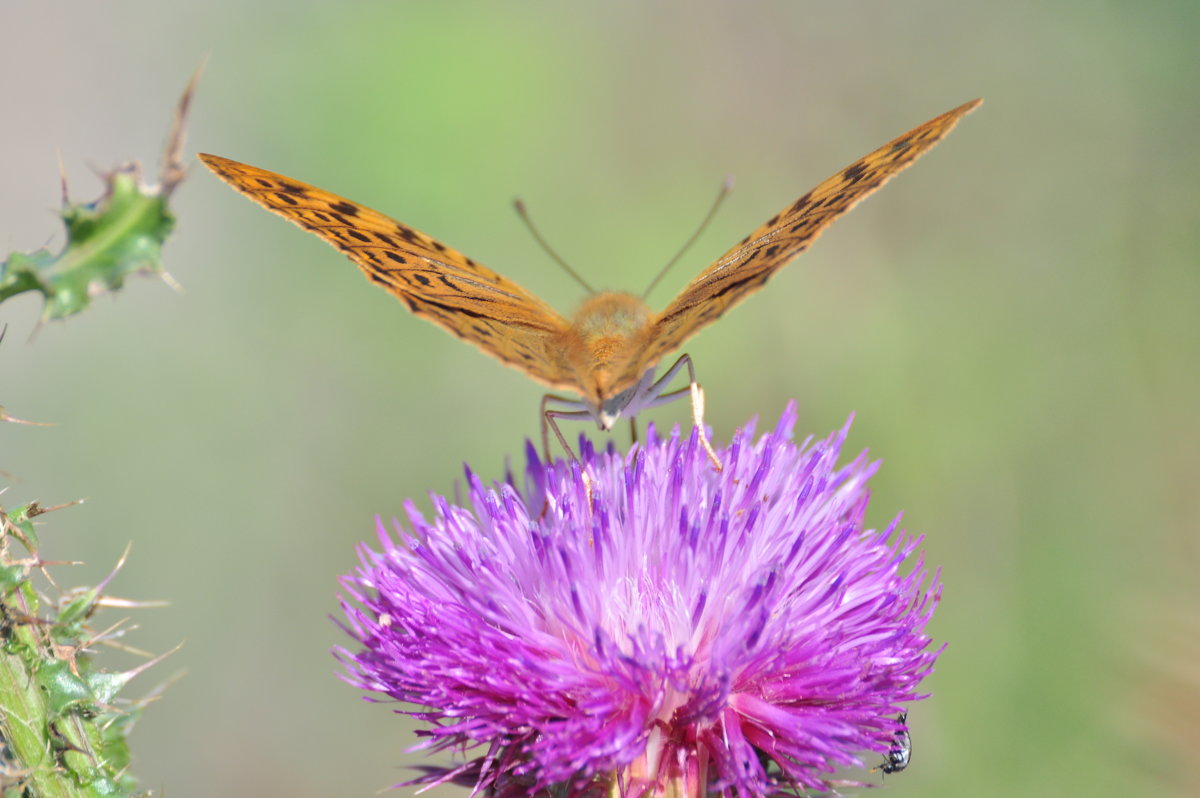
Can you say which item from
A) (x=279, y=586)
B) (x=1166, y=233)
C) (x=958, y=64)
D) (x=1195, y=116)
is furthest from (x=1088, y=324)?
(x=279, y=586)

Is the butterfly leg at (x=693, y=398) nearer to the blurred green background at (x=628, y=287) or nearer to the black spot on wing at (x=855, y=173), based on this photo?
the black spot on wing at (x=855, y=173)

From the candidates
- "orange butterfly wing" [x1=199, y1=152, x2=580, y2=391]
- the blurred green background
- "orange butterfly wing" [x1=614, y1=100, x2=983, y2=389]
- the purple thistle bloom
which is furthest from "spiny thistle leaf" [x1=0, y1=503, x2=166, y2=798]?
the blurred green background

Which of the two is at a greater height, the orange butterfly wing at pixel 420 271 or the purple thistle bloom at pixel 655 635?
the orange butterfly wing at pixel 420 271

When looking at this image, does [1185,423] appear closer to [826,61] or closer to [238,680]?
[826,61]

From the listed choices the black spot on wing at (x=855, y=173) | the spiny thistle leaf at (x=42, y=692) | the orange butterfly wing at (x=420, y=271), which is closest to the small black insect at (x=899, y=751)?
the orange butterfly wing at (x=420, y=271)

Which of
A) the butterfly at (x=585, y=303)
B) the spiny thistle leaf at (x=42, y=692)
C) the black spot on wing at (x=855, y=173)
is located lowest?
the spiny thistle leaf at (x=42, y=692)
